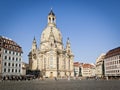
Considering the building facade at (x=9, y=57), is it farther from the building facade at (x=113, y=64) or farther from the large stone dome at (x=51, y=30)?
the large stone dome at (x=51, y=30)

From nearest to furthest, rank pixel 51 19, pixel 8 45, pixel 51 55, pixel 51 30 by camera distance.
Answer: pixel 8 45
pixel 51 55
pixel 51 30
pixel 51 19

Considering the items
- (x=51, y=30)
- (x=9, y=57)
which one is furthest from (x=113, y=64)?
(x=9, y=57)

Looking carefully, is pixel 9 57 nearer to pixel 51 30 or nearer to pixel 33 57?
pixel 51 30

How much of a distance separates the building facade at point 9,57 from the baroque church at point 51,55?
137ft

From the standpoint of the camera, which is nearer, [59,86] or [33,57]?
[59,86]

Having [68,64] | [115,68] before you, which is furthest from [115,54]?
[68,64]

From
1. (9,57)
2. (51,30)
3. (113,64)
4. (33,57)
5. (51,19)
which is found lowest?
(113,64)

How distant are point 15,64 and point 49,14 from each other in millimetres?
73362

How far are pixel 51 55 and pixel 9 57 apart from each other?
51.5 metres

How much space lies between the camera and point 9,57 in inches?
3243

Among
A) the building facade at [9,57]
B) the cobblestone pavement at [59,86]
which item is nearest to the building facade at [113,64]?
the building facade at [9,57]

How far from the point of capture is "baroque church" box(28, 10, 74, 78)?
130 m

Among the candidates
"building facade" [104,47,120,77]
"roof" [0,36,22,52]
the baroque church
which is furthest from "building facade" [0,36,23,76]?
"building facade" [104,47,120,77]

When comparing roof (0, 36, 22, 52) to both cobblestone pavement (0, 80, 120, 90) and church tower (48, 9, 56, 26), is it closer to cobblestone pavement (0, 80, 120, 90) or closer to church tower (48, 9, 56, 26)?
cobblestone pavement (0, 80, 120, 90)
